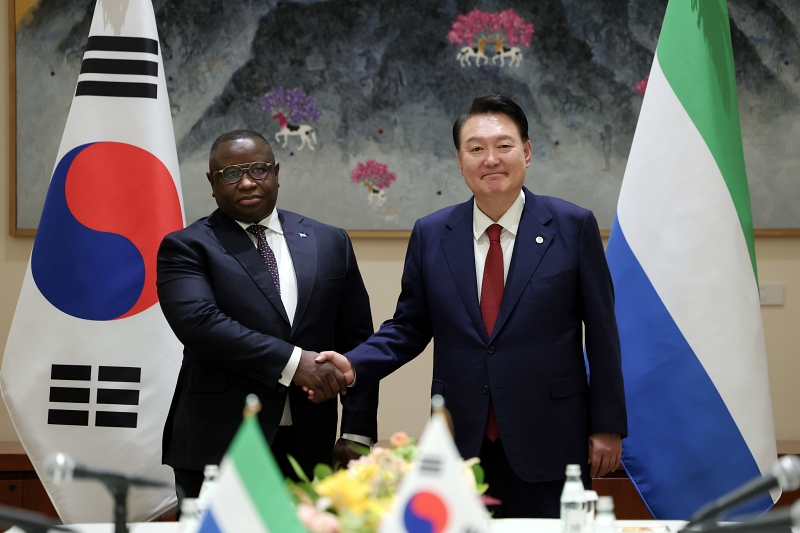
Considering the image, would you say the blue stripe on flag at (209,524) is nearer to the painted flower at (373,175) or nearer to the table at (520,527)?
the table at (520,527)

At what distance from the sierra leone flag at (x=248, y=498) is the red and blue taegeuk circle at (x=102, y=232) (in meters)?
1.79

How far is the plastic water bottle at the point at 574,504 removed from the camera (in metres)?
1.61

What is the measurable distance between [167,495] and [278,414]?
2.30ft

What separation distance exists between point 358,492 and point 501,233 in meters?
1.23

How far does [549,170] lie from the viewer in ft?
12.1

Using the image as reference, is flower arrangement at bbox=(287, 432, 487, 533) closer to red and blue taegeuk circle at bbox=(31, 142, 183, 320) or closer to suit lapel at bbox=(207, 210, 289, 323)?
suit lapel at bbox=(207, 210, 289, 323)

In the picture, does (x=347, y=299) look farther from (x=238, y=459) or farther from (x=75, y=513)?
(x=238, y=459)

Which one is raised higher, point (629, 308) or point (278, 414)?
point (629, 308)

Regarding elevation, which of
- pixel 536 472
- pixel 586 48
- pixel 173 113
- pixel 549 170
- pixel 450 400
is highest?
pixel 586 48

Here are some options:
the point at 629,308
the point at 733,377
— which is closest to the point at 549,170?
the point at 629,308

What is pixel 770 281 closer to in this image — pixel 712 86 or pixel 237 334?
pixel 712 86

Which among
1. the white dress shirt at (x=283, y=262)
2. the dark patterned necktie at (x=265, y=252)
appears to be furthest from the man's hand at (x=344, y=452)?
the dark patterned necktie at (x=265, y=252)

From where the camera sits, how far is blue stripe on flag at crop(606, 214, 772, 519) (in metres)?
2.59

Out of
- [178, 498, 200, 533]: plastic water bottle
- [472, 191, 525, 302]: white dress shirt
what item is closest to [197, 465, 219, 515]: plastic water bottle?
[178, 498, 200, 533]: plastic water bottle
